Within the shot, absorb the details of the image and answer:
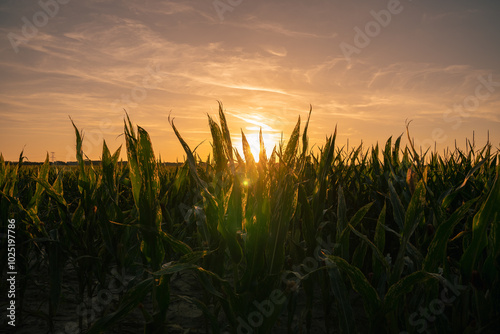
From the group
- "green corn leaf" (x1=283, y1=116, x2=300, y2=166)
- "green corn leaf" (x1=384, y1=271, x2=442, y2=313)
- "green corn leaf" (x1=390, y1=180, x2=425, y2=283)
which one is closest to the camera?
"green corn leaf" (x1=384, y1=271, x2=442, y2=313)

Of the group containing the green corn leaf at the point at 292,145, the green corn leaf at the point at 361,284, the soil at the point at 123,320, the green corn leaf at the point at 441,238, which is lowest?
the soil at the point at 123,320

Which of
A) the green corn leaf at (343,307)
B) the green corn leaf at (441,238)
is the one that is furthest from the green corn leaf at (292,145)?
the green corn leaf at (441,238)

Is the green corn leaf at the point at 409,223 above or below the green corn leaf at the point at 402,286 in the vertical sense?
above

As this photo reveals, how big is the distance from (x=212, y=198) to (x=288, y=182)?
0.26 metres

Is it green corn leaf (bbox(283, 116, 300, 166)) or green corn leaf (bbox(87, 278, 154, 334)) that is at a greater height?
green corn leaf (bbox(283, 116, 300, 166))

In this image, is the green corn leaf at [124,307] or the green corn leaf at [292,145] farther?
the green corn leaf at [292,145]

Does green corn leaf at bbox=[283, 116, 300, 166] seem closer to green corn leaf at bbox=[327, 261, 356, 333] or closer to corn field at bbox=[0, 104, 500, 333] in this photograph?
corn field at bbox=[0, 104, 500, 333]

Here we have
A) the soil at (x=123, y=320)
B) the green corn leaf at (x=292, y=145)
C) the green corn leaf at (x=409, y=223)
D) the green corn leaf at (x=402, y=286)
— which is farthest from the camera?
the soil at (x=123, y=320)

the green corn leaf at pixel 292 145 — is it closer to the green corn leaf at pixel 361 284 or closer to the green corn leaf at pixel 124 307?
the green corn leaf at pixel 361 284

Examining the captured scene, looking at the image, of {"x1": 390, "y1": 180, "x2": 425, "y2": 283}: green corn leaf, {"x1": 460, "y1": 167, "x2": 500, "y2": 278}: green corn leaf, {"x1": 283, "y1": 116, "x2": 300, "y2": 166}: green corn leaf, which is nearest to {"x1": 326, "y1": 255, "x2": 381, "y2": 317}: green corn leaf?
{"x1": 390, "y1": 180, "x2": 425, "y2": 283}: green corn leaf

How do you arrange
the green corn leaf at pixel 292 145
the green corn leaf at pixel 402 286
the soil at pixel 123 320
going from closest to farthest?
the green corn leaf at pixel 402 286 < the green corn leaf at pixel 292 145 < the soil at pixel 123 320

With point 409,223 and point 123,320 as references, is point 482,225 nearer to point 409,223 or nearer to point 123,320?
point 409,223

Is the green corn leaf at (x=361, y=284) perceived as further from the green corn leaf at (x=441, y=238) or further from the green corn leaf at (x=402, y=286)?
the green corn leaf at (x=441, y=238)

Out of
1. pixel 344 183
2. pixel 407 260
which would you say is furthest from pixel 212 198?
pixel 344 183
